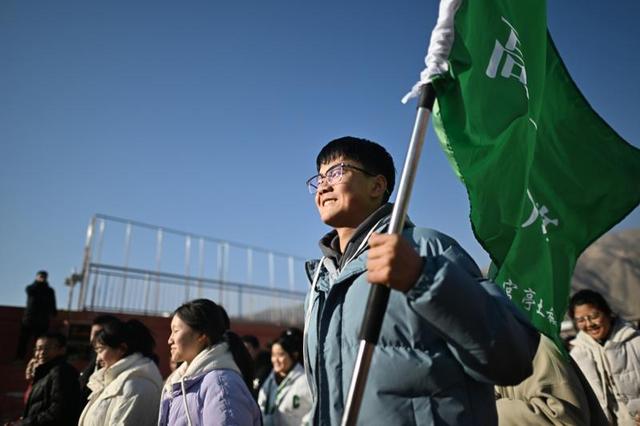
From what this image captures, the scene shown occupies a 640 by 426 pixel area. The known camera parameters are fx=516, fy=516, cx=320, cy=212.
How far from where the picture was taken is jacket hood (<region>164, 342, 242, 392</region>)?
3230 mm

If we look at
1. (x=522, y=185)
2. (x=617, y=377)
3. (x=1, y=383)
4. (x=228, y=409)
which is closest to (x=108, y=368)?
(x=228, y=409)

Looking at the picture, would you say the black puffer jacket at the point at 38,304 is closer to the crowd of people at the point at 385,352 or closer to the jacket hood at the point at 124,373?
the crowd of people at the point at 385,352

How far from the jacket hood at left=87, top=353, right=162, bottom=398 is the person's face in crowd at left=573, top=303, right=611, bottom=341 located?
3.45 meters

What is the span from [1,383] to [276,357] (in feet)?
22.4

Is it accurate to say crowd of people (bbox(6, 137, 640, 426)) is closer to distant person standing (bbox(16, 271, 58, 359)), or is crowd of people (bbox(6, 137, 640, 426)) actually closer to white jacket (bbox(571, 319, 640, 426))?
white jacket (bbox(571, 319, 640, 426))

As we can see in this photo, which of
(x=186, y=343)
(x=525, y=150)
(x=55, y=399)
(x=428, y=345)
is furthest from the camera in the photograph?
(x=55, y=399)

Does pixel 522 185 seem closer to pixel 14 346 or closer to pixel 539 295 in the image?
pixel 539 295

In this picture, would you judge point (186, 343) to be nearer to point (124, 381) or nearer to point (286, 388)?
point (124, 381)

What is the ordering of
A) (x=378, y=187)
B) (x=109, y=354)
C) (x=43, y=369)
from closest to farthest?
(x=378, y=187), (x=109, y=354), (x=43, y=369)

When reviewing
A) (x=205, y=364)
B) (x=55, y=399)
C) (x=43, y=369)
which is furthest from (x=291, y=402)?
(x=205, y=364)

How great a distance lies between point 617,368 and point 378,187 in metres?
2.99

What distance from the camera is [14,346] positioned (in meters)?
10.7

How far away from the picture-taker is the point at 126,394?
372 centimetres

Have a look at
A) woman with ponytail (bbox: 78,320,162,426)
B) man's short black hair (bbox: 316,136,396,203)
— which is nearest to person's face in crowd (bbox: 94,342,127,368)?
woman with ponytail (bbox: 78,320,162,426)
